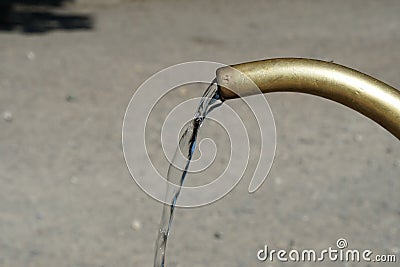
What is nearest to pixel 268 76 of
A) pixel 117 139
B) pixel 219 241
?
pixel 219 241

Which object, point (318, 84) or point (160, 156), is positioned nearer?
point (318, 84)

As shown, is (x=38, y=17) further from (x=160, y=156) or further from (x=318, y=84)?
(x=318, y=84)

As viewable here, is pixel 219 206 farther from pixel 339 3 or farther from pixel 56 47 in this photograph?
pixel 339 3

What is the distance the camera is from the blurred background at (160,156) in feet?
12.6

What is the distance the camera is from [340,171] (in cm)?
460

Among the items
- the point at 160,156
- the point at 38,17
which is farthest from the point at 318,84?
the point at 38,17

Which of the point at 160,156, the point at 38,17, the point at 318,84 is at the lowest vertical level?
the point at 318,84

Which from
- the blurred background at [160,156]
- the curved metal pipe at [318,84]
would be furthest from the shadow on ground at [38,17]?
the curved metal pipe at [318,84]

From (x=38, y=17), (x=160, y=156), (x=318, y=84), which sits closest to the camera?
(x=318, y=84)

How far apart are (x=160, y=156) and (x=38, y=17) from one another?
392cm

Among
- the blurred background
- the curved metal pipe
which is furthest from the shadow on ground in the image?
the curved metal pipe

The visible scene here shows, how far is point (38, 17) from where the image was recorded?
822 centimetres

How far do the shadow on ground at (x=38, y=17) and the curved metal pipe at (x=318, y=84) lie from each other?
645 centimetres

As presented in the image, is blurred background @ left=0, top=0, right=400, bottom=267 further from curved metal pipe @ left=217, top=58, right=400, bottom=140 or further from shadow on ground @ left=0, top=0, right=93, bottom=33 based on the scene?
curved metal pipe @ left=217, top=58, right=400, bottom=140
